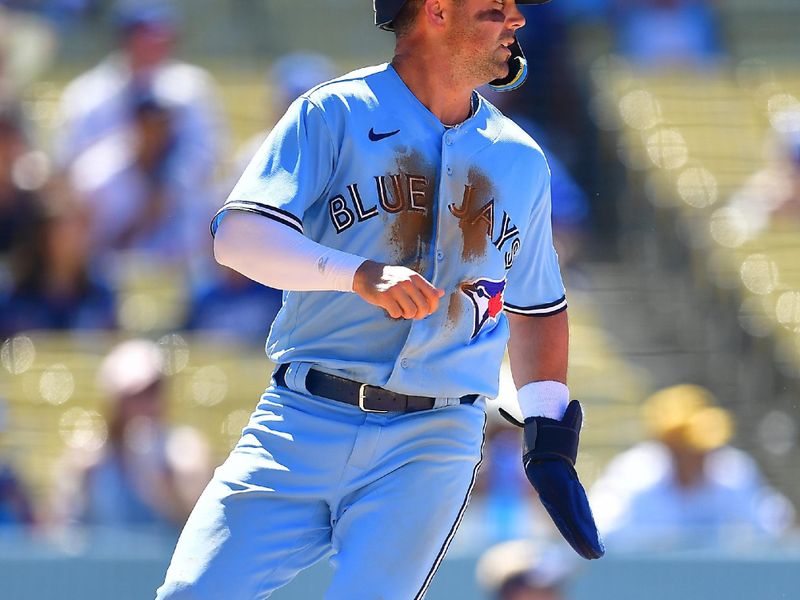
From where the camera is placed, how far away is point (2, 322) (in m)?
7.78

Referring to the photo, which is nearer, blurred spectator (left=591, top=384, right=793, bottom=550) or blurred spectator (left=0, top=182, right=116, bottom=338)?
blurred spectator (left=591, top=384, right=793, bottom=550)

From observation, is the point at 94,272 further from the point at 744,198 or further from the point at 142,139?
the point at 744,198

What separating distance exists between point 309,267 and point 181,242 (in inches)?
195

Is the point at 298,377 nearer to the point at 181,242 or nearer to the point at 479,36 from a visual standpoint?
the point at 479,36

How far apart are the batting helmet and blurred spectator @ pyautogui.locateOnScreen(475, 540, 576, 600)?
8.38 ft

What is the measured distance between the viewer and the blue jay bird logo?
326cm

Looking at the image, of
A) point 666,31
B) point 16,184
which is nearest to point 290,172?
point 16,184

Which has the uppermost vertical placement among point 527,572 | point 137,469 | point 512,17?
point 512,17

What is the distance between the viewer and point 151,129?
7.99 meters

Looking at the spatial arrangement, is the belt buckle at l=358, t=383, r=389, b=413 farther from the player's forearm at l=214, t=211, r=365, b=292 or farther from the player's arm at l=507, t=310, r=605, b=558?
the player's arm at l=507, t=310, r=605, b=558

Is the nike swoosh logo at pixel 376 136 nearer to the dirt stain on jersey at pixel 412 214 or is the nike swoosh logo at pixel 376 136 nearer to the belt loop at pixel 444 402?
the dirt stain on jersey at pixel 412 214

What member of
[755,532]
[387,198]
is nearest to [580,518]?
[387,198]

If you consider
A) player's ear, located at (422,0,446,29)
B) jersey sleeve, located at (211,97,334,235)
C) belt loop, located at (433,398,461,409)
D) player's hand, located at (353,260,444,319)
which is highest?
player's ear, located at (422,0,446,29)

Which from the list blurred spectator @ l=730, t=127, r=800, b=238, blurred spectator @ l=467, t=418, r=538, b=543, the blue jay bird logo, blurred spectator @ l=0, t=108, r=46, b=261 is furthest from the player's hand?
blurred spectator @ l=730, t=127, r=800, b=238
